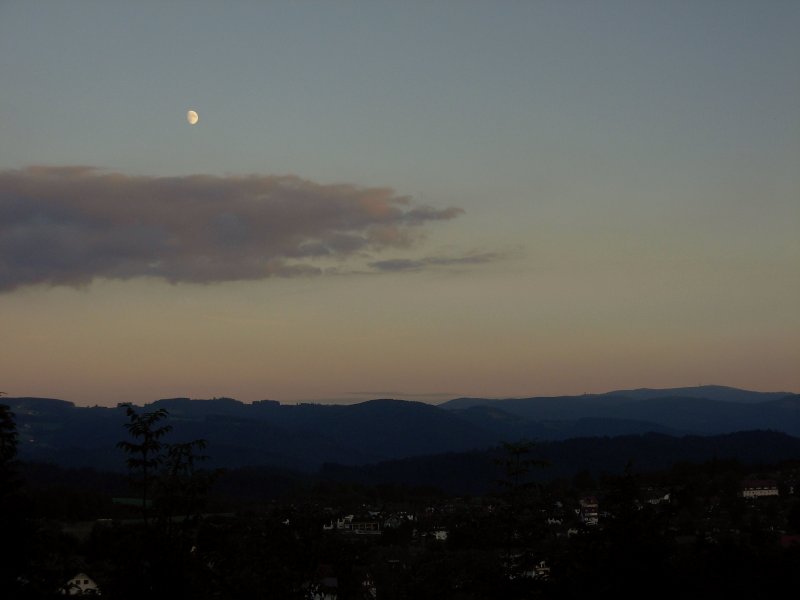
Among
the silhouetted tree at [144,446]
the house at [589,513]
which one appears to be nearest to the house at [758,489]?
the house at [589,513]

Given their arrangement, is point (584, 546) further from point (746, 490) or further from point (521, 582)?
point (746, 490)

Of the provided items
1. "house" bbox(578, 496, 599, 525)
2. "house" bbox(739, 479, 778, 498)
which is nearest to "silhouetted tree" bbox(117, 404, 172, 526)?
"house" bbox(578, 496, 599, 525)

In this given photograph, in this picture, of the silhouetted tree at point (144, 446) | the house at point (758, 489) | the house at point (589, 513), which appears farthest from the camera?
the house at point (758, 489)

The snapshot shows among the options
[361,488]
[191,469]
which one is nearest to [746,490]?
[361,488]

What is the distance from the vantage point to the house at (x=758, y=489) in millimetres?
109062

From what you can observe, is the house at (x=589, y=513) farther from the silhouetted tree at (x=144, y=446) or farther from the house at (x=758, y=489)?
the house at (x=758, y=489)

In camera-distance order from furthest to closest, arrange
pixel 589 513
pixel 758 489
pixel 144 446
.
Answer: pixel 758 489 < pixel 589 513 < pixel 144 446

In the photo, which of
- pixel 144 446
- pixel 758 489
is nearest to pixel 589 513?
pixel 144 446

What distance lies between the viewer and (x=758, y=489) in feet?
371

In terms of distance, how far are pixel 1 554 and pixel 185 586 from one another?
417cm

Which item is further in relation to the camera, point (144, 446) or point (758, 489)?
point (758, 489)

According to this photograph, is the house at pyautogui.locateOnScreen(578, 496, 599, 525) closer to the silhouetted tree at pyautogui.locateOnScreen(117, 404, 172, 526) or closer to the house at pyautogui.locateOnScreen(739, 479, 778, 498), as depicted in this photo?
the silhouetted tree at pyautogui.locateOnScreen(117, 404, 172, 526)

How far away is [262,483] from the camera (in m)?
190

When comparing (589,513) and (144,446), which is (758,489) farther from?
(144,446)
